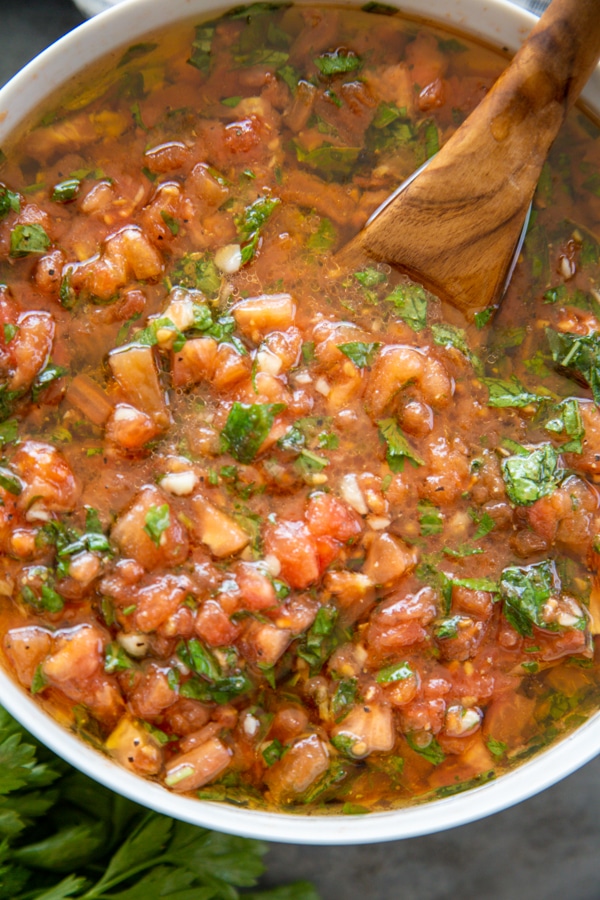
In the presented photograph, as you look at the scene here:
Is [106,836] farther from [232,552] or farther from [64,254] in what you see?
[64,254]

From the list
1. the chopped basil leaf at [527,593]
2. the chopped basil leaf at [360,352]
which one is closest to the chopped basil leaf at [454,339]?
the chopped basil leaf at [360,352]

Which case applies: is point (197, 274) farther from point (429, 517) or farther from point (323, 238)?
point (429, 517)

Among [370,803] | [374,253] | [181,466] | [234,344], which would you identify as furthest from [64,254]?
[370,803]

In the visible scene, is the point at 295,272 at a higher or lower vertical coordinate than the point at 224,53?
lower

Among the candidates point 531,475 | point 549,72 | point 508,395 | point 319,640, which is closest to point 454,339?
point 508,395

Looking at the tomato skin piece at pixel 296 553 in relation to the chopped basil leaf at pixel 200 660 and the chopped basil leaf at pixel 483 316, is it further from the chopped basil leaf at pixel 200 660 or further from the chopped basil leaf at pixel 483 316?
the chopped basil leaf at pixel 483 316

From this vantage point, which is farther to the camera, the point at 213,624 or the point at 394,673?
the point at 394,673
